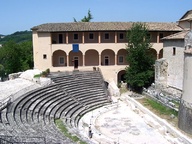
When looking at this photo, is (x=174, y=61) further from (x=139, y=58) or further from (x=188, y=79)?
(x=188, y=79)

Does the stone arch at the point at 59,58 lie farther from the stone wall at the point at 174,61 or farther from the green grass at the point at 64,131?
the green grass at the point at 64,131

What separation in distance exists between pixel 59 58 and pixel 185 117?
77.3 ft

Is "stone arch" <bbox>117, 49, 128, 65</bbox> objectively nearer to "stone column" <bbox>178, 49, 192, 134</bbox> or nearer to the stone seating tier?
the stone seating tier

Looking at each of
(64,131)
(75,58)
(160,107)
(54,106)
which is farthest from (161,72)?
(64,131)

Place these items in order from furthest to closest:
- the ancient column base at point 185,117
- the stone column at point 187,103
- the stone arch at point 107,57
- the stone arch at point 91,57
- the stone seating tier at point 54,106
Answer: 1. the stone arch at point 107,57
2. the stone arch at point 91,57
3. the stone column at point 187,103
4. the ancient column base at point 185,117
5. the stone seating tier at point 54,106

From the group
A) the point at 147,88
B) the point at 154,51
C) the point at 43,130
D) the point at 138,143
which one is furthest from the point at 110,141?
the point at 154,51

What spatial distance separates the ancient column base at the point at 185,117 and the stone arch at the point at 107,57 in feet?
66.9

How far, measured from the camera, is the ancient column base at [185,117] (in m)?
21.8

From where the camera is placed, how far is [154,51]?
4238cm

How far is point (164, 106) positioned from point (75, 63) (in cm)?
1705

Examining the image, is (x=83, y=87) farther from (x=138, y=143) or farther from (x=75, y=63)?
(x=138, y=143)

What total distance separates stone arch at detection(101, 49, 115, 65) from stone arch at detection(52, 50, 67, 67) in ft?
19.9

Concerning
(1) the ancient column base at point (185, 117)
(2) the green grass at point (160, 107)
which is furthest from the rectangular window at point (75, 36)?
(1) the ancient column base at point (185, 117)

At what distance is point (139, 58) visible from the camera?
36.8 metres
